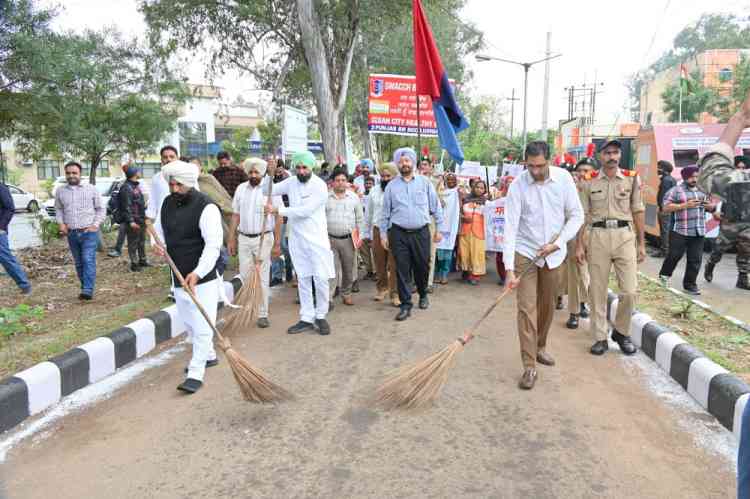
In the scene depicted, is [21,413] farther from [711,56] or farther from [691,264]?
[711,56]

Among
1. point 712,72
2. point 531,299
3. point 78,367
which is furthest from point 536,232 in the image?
point 712,72

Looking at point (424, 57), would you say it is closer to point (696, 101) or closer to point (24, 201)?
point (24, 201)

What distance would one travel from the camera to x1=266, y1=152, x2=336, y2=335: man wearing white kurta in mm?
5758

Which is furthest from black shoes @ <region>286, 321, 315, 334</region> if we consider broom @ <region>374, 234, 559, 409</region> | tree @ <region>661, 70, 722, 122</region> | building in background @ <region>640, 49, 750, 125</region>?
building in background @ <region>640, 49, 750, 125</region>

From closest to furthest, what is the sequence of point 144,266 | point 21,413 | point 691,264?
point 21,413
point 691,264
point 144,266

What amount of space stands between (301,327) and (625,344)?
2.98 m

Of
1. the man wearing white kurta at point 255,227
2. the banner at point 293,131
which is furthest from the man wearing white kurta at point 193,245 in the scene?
the banner at point 293,131

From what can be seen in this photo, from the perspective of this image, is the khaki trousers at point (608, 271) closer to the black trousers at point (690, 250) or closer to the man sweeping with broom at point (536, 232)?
the man sweeping with broom at point (536, 232)

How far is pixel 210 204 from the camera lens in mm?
4355

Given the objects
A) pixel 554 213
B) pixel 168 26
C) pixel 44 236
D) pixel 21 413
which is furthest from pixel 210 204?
pixel 168 26

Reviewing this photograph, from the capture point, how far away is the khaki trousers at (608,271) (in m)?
5.00

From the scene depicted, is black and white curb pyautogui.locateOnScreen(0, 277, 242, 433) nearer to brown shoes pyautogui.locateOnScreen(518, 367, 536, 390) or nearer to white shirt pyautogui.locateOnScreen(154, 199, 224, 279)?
white shirt pyautogui.locateOnScreen(154, 199, 224, 279)

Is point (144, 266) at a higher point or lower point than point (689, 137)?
lower

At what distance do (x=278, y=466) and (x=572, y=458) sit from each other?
1.58 m
